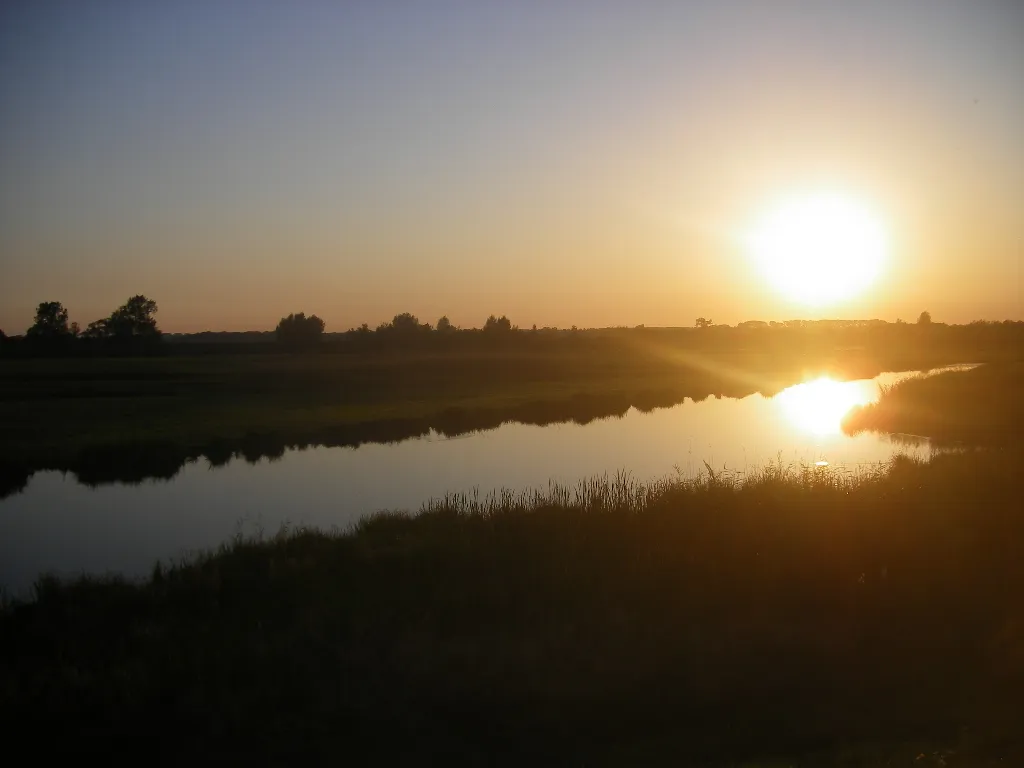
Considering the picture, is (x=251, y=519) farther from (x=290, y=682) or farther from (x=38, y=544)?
(x=290, y=682)

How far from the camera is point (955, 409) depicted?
31234mm

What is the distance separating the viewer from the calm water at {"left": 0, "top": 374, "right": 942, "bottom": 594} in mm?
15938

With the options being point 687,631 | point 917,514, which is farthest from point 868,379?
point 687,631

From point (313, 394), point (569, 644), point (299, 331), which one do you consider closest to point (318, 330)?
point (299, 331)

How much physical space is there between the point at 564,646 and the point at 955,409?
2934cm

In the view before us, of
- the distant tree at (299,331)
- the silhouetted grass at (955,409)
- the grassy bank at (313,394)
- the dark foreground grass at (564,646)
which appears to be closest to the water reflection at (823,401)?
the silhouetted grass at (955,409)

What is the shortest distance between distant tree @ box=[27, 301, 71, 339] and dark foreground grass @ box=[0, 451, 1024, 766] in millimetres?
71449

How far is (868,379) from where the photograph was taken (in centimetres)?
5856

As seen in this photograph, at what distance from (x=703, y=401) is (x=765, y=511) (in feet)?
108

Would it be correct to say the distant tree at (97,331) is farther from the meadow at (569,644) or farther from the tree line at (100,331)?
the meadow at (569,644)

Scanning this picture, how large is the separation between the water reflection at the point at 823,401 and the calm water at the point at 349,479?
0.30 meters

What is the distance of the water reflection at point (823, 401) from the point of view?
32.0 m

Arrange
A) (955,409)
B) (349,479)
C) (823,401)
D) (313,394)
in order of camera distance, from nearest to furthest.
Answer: (349,479) < (955,409) < (823,401) < (313,394)

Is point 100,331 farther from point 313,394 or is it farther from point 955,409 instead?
point 955,409
